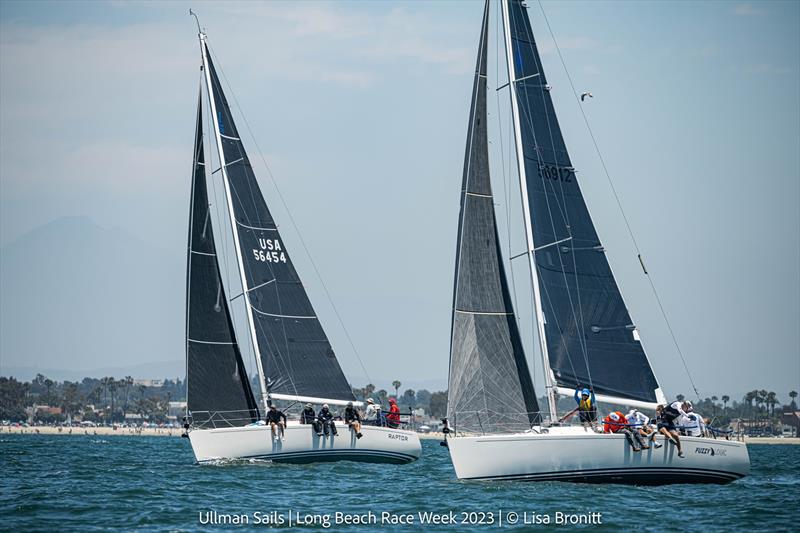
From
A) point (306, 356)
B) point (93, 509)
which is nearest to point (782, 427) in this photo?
point (306, 356)

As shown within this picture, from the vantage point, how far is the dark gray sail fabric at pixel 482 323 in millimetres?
26156

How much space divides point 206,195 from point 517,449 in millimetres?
14514

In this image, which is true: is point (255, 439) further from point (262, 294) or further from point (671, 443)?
point (671, 443)

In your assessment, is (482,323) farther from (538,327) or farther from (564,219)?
(564,219)

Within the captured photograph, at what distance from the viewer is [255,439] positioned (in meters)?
32.0

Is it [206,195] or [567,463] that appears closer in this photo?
[567,463]

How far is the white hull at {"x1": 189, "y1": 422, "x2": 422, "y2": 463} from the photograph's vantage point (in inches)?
1253

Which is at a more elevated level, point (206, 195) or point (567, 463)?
point (206, 195)

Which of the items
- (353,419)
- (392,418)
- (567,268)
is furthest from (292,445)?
(567,268)

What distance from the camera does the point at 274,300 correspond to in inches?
1383

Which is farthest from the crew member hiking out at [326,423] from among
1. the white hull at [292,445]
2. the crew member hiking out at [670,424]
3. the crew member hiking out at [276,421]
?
the crew member hiking out at [670,424]

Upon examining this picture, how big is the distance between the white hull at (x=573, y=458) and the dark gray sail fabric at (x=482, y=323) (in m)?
0.88

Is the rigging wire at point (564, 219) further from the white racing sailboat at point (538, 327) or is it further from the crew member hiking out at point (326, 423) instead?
the crew member hiking out at point (326, 423)

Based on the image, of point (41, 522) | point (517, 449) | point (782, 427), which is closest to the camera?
point (41, 522)
